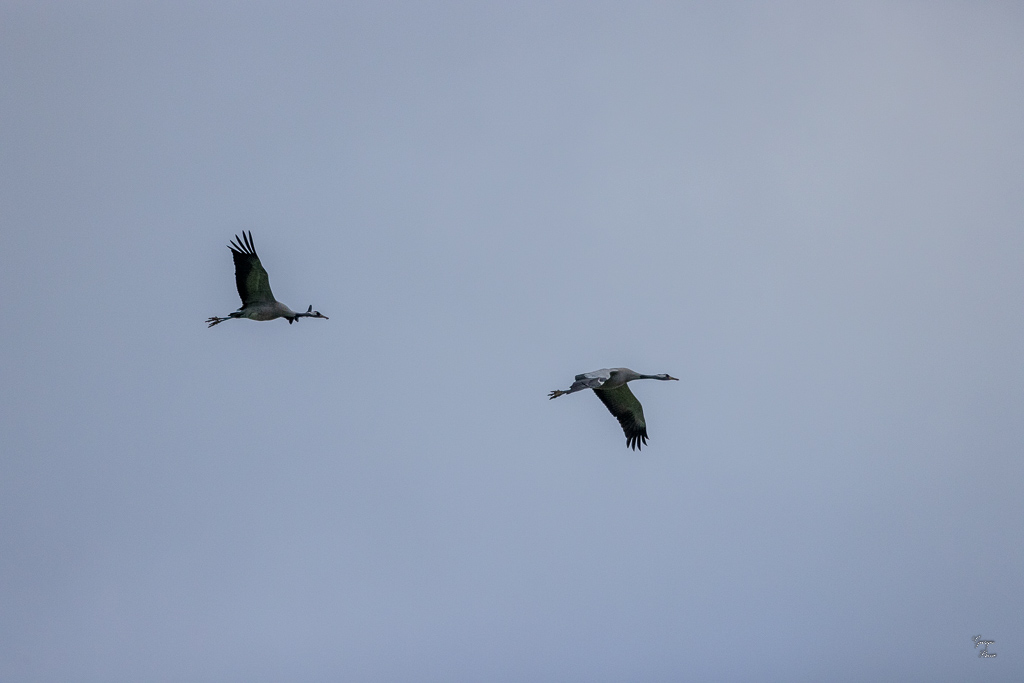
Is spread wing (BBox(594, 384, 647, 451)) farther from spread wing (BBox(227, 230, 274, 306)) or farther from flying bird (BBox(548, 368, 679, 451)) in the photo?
spread wing (BBox(227, 230, 274, 306))

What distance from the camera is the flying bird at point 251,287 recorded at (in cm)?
1784

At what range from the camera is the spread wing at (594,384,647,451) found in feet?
66.7

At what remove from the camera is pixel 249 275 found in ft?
58.9

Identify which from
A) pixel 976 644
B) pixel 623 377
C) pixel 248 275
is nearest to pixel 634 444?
pixel 623 377

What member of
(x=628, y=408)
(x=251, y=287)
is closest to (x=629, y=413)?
(x=628, y=408)

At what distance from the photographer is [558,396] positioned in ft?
59.7

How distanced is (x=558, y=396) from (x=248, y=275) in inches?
232

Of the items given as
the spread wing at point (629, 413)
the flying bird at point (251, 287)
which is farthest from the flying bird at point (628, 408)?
the flying bird at point (251, 287)

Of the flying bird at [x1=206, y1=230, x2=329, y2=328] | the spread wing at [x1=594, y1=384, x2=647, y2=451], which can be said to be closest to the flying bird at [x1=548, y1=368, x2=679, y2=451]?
the spread wing at [x1=594, y1=384, x2=647, y2=451]

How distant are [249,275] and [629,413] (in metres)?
7.95

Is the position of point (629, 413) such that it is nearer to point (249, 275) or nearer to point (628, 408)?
point (628, 408)

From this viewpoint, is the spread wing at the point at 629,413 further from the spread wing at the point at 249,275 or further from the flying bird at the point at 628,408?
the spread wing at the point at 249,275

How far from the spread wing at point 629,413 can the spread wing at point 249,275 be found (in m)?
6.78

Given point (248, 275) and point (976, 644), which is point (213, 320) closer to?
point (248, 275)
